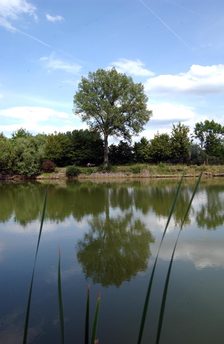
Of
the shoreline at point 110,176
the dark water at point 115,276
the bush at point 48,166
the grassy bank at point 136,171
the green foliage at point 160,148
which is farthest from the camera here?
the green foliage at point 160,148

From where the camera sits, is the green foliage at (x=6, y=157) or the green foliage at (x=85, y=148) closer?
the green foliage at (x=6, y=157)

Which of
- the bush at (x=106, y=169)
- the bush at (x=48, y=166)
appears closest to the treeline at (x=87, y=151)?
the bush at (x=48, y=166)

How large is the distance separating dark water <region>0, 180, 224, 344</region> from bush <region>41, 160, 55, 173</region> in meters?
27.7

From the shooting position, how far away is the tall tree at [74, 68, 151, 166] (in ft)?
129

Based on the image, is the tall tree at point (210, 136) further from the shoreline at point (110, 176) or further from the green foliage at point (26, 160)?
the green foliage at point (26, 160)

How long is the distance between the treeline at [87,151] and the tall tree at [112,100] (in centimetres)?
306

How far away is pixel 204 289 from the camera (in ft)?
17.3

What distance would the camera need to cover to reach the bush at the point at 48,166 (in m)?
40.0

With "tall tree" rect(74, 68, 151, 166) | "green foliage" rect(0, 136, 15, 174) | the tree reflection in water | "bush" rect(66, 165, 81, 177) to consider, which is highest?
"tall tree" rect(74, 68, 151, 166)

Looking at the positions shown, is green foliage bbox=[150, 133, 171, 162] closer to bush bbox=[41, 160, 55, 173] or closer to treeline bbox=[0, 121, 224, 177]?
treeline bbox=[0, 121, 224, 177]

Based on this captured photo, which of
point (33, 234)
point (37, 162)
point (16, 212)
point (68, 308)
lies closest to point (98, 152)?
point (37, 162)

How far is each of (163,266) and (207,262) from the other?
819 mm

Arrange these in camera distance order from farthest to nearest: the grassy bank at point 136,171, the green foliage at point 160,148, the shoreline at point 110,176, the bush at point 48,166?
1. the green foliage at point 160,148
2. the bush at point 48,166
3. the grassy bank at point 136,171
4. the shoreline at point 110,176

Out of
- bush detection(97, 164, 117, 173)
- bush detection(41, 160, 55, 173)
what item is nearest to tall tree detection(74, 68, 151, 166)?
bush detection(97, 164, 117, 173)
